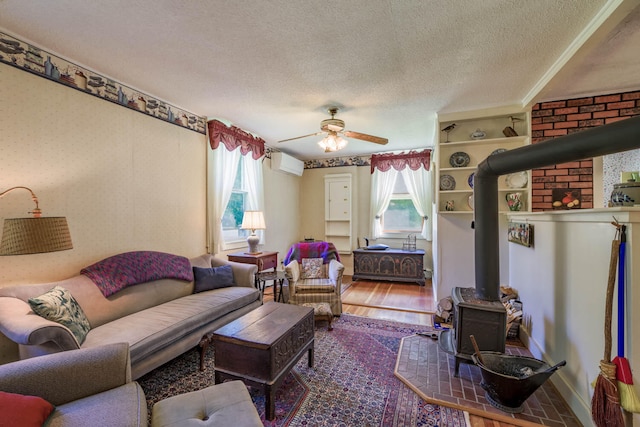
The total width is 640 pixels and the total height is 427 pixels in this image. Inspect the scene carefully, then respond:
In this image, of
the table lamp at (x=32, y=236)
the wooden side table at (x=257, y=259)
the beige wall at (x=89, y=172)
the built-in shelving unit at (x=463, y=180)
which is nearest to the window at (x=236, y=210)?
the wooden side table at (x=257, y=259)

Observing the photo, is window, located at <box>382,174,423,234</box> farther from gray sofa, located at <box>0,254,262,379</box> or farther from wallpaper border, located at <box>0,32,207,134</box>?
wallpaper border, located at <box>0,32,207,134</box>

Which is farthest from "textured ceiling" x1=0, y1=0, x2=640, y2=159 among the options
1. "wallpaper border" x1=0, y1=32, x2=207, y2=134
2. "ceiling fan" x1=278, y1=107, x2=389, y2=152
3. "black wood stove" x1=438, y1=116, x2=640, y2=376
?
"black wood stove" x1=438, y1=116, x2=640, y2=376

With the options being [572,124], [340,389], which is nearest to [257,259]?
[340,389]

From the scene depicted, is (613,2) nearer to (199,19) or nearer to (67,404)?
(199,19)

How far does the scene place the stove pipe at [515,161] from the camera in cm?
140

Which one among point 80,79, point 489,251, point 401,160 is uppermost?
point 80,79

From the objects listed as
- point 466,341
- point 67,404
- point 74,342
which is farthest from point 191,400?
point 466,341

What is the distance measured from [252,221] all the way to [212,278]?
1023 mm

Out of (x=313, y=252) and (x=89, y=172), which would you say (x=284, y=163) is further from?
(x=89, y=172)

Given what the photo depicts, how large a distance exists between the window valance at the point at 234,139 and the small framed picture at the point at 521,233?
3.66 metres

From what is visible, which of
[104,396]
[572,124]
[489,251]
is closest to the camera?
[104,396]

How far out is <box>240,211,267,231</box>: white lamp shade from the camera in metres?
3.82

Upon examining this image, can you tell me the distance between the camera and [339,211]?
5.79 m

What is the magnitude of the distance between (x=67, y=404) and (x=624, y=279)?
2836 mm
